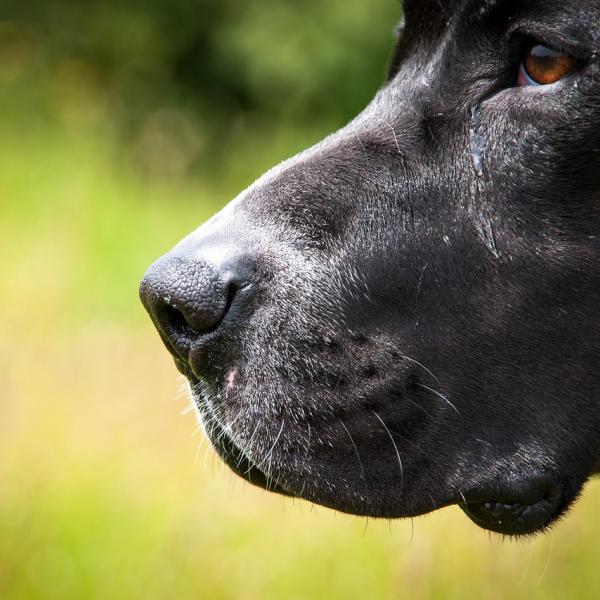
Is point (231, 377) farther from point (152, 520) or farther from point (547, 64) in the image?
point (152, 520)

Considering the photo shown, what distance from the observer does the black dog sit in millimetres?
2758

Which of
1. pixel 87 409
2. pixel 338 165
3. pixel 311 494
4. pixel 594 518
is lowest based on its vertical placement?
pixel 594 518

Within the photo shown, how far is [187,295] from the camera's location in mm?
2736

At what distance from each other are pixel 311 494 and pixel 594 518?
230cm

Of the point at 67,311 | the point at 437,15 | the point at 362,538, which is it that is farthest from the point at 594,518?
the point at 67,311

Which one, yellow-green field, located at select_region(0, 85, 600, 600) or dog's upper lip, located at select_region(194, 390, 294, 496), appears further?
yellow-green field, located at select_region(0, 85, 600, 600)

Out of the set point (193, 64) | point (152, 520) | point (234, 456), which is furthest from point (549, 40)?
point (193, 64)

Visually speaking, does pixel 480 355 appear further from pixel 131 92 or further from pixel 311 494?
pixel 131 92

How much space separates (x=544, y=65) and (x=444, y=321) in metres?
0.76

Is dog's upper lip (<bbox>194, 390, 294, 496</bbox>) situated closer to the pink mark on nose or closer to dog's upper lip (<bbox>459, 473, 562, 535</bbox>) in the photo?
the pink mark on nose

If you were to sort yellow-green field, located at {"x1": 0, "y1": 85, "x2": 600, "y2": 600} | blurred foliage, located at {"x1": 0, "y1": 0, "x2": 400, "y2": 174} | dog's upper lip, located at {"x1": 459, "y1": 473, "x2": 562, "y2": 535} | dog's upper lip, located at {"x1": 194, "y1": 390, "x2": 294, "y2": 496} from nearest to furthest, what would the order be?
dog's upper lip, located at {"x1": 459, "y1": 473, "x2": 562, "y2": 535} → dog's upper lip, located at {"x1": 194, "y1": 390, "x2": 294, "y2": 496} → yellow-green field, located at {"x1": 0, "y1": 85, "x2": 600, "y2": 600} → blurred foliage, located at {"x1": 0, "y1": 0, "x2": 400, "y2": 174}

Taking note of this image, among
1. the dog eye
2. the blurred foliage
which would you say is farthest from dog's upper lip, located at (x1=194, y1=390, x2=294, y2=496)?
the blurred foliage

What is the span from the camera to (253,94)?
13.1 meters

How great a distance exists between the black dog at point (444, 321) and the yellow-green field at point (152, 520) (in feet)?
1.88
